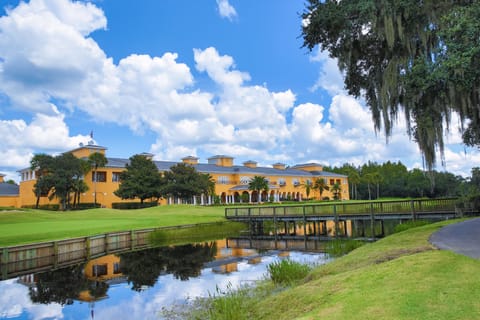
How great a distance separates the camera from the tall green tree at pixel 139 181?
45844 mm

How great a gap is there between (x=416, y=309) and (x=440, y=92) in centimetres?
612

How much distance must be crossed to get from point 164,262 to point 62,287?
15.6 feet

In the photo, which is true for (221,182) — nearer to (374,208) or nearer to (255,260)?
(374,208)

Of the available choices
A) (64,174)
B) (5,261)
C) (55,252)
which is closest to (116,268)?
(55,252)

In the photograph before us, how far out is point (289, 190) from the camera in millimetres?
72750

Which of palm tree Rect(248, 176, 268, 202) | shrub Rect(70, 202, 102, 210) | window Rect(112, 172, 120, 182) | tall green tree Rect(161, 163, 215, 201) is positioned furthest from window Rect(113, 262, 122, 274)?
palm tree Rect(248, 176, 268, 202)

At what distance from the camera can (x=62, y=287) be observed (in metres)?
11.7

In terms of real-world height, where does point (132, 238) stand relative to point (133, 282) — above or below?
above

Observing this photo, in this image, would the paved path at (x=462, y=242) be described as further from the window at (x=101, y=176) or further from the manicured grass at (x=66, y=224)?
the window at (x=101, y=176)

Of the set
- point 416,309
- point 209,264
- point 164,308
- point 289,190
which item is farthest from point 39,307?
point 289,190

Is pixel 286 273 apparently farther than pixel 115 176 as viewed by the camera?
No

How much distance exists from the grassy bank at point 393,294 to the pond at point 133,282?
3.08 m

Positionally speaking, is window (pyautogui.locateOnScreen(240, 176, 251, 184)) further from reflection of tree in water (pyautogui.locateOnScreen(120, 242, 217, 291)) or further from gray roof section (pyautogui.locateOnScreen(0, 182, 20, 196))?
reflection of tree in water (pyautogui.locateOnScreen(120, 242, 217, 291))

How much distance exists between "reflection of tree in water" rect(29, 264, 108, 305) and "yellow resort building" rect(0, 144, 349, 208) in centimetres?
3855
